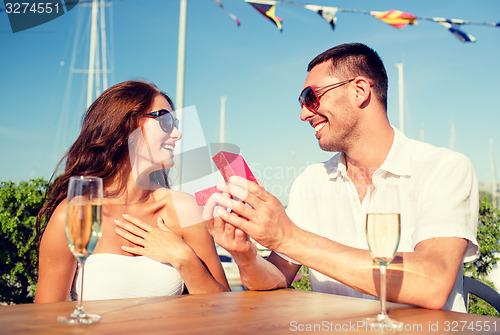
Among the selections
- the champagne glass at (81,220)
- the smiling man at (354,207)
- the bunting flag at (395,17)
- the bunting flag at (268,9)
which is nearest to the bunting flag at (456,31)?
the bunting flag at (395,17)

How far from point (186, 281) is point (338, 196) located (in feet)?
3.58

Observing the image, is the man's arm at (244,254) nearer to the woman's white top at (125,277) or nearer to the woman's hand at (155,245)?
the woman's hand at (155,245)

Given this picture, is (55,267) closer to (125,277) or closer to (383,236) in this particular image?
(125,277)

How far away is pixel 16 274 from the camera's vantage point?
4.18 m

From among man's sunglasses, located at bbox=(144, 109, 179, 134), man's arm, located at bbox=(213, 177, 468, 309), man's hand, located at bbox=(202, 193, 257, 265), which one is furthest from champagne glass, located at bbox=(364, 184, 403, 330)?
man's sunglasses, located at bbox=(144, 109, 179, 134)

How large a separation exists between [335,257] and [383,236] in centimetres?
38

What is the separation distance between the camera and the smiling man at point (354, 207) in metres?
1.64

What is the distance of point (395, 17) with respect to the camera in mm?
6469

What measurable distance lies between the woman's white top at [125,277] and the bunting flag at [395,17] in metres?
5.46

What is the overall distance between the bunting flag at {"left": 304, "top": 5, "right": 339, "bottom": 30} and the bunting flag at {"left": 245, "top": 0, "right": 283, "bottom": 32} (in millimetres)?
516

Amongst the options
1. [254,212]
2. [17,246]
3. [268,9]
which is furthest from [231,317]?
[268,9]

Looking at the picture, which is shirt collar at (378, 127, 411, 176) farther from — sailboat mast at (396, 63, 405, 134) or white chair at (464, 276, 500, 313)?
sailboat mast at (396, 63, 405, 134)

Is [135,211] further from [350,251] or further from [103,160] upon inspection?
[350,251]

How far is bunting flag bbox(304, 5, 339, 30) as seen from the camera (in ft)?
21.7
